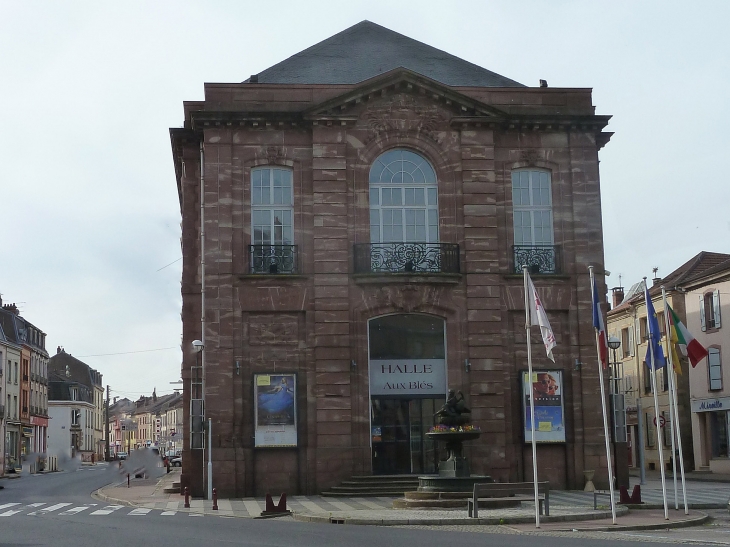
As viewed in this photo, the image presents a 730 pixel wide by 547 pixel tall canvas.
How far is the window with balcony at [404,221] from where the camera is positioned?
30.8m

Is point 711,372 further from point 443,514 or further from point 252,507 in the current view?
point 443,514

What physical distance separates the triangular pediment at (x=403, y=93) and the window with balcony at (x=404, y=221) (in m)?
1.70

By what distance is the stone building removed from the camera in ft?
97.2

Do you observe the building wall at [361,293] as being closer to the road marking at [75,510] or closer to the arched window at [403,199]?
the arched window at [403,199]

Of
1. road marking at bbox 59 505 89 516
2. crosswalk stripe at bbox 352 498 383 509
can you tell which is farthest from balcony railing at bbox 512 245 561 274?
road marking at bbox 59 505 89 516

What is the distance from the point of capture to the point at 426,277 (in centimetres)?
3028

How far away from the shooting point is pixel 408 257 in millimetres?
30781

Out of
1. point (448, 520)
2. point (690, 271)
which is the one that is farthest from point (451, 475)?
point (690, 271)

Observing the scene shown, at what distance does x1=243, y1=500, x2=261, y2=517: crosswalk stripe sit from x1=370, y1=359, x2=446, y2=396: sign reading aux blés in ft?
16.7

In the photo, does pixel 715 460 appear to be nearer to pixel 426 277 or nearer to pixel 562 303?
pixel 562 303

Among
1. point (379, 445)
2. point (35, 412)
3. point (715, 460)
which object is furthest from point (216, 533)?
point (35, 412)

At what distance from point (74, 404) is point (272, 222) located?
84.4m

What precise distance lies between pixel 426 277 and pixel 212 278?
6.12 meters

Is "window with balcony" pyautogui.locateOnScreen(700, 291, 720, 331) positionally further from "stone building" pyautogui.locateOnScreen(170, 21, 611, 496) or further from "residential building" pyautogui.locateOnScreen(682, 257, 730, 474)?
"stone building" pyautogui.locateOnScreen(170, 21, 611, 496)
